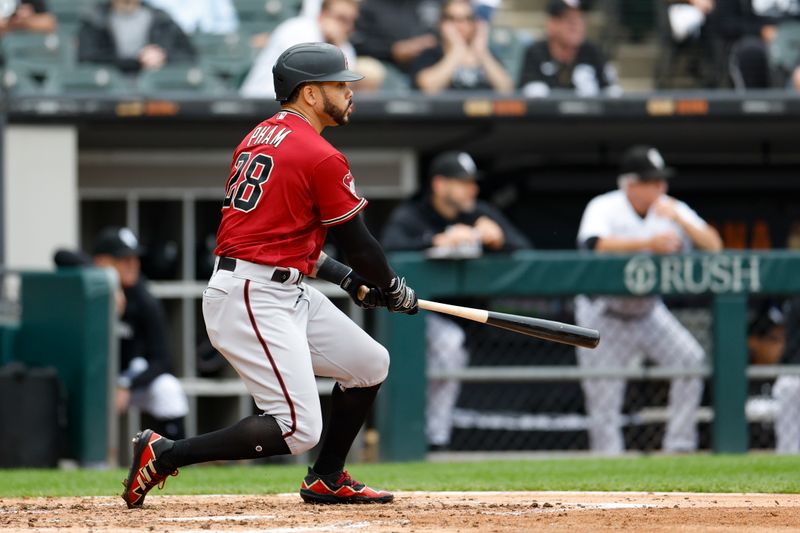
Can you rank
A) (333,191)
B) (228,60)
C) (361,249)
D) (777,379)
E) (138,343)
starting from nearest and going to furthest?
(333,191)
(361,249)
(777,379)
(138,343)
(228,60)

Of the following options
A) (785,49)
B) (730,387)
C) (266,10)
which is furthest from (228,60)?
(730,387)

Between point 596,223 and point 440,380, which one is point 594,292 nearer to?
point 596,223

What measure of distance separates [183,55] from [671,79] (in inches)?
148

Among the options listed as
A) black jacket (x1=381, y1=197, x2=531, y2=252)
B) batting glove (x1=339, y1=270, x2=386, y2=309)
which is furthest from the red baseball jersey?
black jacket (x1=381, y1=197, x2=531, y2=252)

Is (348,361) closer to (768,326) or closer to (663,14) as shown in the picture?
(768,326)

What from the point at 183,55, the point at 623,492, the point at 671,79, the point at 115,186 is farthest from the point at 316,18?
the point at 623,492

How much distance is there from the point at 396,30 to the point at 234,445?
22.9ft

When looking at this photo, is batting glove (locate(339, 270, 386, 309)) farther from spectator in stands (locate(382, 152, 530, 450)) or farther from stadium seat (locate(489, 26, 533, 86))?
stadium seat (locate(489, 26, 533, 86))

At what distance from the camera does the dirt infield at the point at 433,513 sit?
4.28 meters

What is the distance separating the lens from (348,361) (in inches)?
190

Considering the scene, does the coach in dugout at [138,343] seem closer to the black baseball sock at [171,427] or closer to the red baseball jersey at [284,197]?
the black baseball sock at [171,427]

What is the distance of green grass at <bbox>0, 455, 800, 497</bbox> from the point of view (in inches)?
230

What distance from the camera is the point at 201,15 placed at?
11.1 meters

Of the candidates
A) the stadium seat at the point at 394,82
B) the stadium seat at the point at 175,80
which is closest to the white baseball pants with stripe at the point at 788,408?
the stadium seat at the point at 394,82
